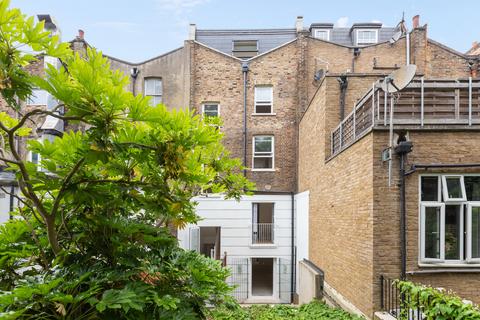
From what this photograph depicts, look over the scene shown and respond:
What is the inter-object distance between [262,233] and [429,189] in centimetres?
1030

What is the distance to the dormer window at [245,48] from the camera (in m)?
18.3

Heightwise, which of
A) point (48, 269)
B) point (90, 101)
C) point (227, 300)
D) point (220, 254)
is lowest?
point (220, 254)

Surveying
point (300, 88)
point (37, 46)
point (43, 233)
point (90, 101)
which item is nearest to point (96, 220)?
point (43, 233)

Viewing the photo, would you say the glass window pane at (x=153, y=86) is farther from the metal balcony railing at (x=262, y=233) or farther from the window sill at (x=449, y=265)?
the window sill at (x=449, y=265)

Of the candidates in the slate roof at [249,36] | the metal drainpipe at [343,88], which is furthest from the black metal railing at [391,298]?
the slate roof at [249,36]

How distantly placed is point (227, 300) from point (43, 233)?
1.81 metres

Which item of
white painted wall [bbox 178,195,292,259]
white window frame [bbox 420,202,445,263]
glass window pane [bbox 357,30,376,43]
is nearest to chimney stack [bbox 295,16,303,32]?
glass window pane [bbox 357,30,376,43]

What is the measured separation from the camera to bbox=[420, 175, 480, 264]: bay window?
5832 mm

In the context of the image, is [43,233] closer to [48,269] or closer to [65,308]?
[48,269]

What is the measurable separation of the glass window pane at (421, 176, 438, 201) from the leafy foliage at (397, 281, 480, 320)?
1992 millimetres

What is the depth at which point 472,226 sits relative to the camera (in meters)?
5.85

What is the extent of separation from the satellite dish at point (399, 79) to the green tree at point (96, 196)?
4.10 metres

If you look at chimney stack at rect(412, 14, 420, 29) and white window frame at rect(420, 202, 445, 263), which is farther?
chimney stack at rect(412, 14, 420, 29)

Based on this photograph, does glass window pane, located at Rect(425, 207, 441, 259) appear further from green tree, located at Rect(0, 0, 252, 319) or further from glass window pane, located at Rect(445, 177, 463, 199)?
green tree, located at Rect(0, 0, 252, 319)
